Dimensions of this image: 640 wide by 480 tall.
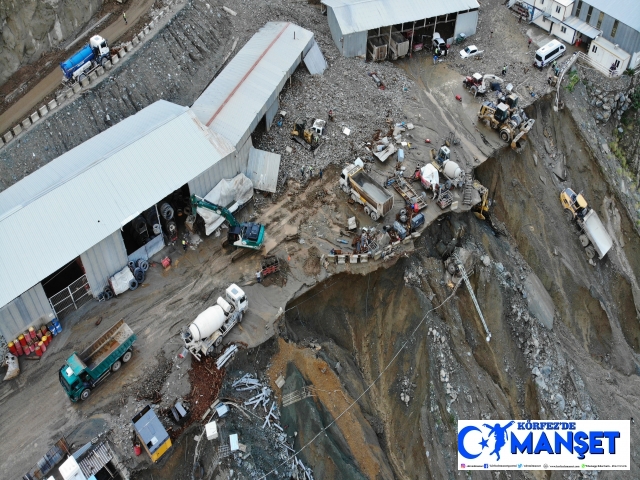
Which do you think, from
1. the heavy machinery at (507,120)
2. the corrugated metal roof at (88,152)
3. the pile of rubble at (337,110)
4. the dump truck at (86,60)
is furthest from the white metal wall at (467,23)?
the dump truck at (86,60)

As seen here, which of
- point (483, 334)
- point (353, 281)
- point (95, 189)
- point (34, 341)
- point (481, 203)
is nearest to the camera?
point (34, 341)

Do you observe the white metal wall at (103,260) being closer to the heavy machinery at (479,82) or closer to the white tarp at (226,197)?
the white tarp at (226,197)

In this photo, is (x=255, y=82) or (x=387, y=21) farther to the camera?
(x=387, y=21)

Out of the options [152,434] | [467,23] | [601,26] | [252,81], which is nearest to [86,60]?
[252,81]

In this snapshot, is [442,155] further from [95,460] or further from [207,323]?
[95,460]

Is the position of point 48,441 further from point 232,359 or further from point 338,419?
point 338,419

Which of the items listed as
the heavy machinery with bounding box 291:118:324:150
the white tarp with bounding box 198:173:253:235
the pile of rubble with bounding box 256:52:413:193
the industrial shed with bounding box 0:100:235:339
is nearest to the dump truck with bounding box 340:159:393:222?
the pile of rubble with bounding box 256:52:413:193
